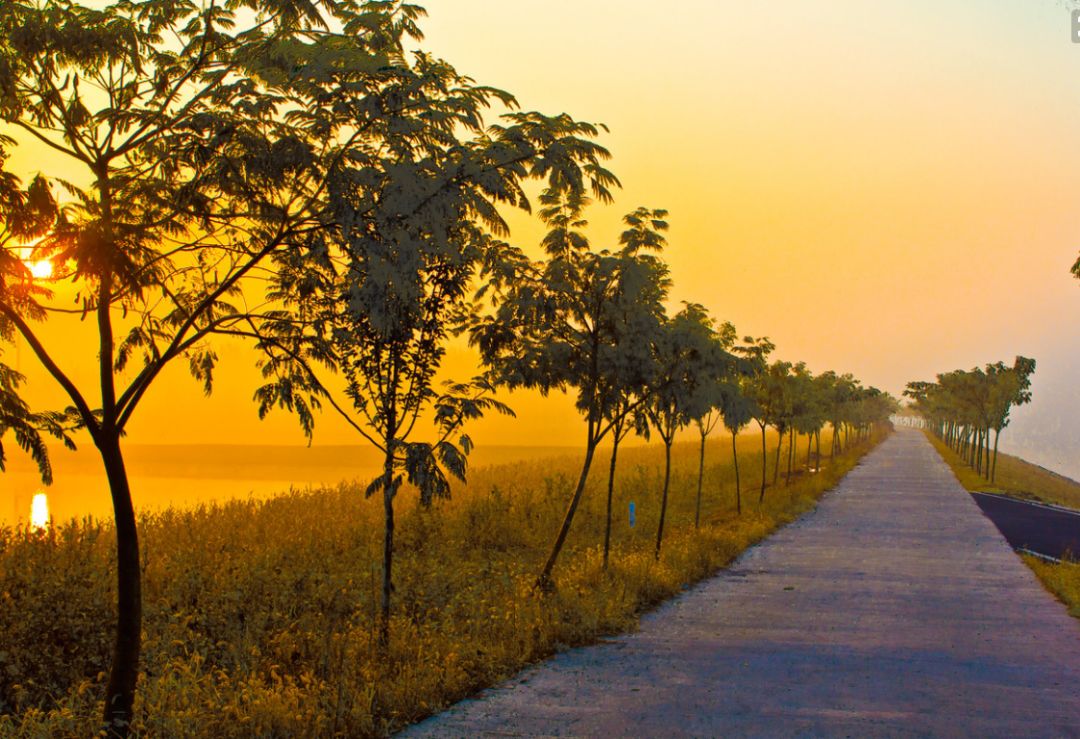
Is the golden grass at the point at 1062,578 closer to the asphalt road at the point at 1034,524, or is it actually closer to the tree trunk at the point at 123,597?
the asphalt road at the point at 1034,524

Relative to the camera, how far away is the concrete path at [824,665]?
7633mm

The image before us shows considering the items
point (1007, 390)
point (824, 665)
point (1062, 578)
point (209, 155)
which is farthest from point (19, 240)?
point (1007, 390)

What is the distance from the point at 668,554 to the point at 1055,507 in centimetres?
2382

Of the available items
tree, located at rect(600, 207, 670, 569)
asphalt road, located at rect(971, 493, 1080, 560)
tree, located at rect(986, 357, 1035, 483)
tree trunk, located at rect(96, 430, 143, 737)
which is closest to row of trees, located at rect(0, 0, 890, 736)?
tree trunk, located at rect(96, 430, 143, 737)

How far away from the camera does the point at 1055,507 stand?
32.8 metres

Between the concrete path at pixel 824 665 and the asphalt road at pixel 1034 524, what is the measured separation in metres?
4.39

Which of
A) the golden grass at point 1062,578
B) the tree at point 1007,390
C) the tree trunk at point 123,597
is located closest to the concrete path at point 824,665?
the golden grass at point 1062,578

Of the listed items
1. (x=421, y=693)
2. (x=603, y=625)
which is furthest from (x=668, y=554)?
(x=421, y=693)

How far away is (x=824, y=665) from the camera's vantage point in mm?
9680

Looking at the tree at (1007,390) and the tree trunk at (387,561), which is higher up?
the tree at (1007,390)

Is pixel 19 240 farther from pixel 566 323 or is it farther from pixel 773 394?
pixel 773 394

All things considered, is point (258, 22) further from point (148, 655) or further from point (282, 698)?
point (148, 655)

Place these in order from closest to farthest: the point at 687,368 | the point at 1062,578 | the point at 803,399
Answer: the point at 687,368 → the point at 1062,578 → the point at 803,399

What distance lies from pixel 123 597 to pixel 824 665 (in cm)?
727
